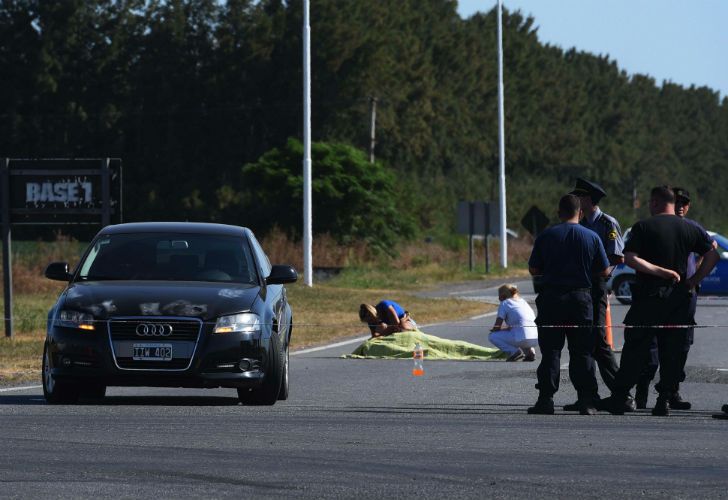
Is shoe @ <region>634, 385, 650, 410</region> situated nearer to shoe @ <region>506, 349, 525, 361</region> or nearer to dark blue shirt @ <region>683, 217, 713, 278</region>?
dark blue shirt @ <region>683, 217, 713, 278</region>

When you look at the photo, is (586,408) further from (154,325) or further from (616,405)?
(154,325)

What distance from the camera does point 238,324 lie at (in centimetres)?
1324

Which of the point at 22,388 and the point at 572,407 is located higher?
the point at 572,407

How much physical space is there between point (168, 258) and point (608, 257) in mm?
3789

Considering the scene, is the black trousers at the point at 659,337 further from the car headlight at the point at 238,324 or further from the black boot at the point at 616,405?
the car headlight at the point at 238,324

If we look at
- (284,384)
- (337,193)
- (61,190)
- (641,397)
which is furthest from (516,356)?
(337,193)

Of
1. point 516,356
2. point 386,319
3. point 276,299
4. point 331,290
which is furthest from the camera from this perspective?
point 331,290

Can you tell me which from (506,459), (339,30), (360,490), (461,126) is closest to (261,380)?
(506,459)

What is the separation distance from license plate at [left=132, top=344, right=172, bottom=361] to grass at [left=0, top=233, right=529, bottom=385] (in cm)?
423

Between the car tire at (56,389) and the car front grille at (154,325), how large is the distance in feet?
2.44

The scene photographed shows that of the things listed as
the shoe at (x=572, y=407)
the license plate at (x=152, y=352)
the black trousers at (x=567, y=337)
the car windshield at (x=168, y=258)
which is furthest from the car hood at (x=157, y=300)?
the shoe at (x=572, y=407)

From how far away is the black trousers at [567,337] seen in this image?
1280 centimetres

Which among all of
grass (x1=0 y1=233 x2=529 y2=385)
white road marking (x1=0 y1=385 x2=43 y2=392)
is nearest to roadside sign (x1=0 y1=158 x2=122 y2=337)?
grass (x1=0 y1=233 x2=529 y2=385)

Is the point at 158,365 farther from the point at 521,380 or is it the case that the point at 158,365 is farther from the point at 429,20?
the point at 429,20
